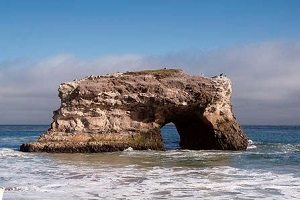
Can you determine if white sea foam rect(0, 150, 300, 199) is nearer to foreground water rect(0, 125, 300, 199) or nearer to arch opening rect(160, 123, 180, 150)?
foreground water rect(0, 125, 300, 199)

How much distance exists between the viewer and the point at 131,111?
1383 inches

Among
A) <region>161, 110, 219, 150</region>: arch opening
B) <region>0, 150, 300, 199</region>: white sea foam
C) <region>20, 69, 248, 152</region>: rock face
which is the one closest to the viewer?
<region>0, 150, 300, 199</region>: white sea foam

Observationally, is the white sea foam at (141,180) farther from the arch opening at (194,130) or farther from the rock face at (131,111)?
the arch opening at (194,130)

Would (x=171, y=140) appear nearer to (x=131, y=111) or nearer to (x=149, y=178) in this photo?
(x=131, y=111)

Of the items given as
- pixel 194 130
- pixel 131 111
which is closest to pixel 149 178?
pixel 131 111

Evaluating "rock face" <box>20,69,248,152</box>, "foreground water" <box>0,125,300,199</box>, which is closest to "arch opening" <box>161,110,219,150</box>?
"rock face" <box>20,69,248,152</box>

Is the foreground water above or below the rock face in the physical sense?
below

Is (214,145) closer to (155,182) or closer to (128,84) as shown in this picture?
(128,84)

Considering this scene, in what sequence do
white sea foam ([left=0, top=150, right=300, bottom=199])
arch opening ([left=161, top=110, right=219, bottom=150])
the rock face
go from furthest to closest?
arch opening ([left=161, top=110, right=219, bottom=150]) → the rock face → white sea foam ([left=0, top=150, right=300, bottom=199])

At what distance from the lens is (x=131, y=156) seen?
97.0ft

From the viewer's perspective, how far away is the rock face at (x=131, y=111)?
111 ft

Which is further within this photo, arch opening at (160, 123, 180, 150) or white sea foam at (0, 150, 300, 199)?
arch opening at (160, 123, 180, 150)

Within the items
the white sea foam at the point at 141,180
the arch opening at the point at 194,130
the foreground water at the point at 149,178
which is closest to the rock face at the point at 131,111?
the arch opening at the point at 194,130

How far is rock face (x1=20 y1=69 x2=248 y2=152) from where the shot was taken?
33875mm
